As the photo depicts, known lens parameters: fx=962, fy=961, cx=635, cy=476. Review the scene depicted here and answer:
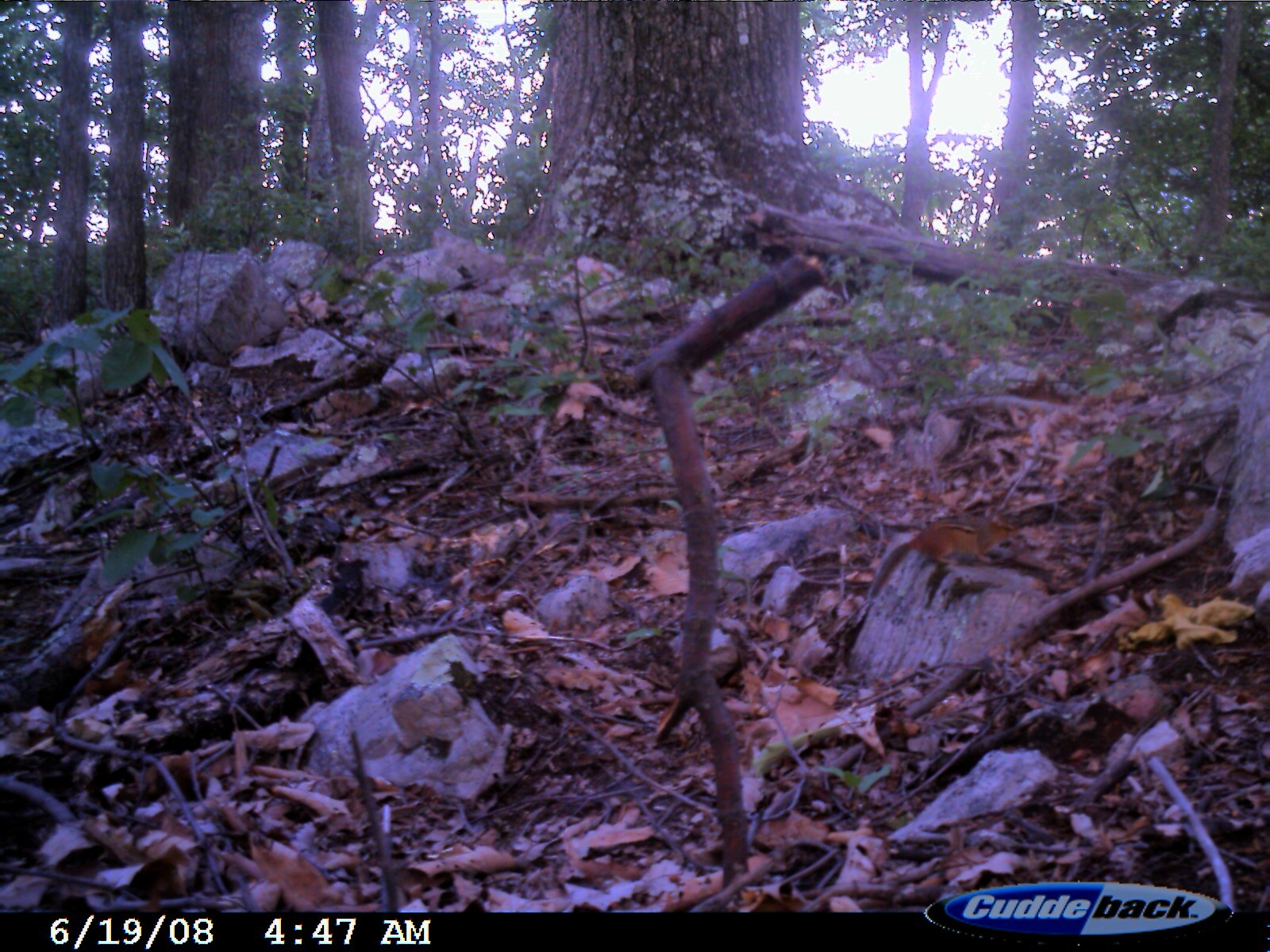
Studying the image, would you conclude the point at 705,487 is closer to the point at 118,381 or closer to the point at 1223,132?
the point at 118,381

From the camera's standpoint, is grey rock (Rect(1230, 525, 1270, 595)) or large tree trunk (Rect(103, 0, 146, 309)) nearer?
grey rock (Rect(1230, 525, 1270, 595))

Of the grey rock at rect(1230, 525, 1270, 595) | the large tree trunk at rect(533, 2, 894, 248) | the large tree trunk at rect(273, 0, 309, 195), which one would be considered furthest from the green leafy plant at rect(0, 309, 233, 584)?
the large tree trunk at rect(273, 0, 309, 195)

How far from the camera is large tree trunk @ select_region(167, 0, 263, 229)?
8047 mm

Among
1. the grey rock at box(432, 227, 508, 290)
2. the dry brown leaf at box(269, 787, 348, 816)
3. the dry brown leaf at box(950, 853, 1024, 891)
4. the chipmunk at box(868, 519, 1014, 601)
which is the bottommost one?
the dry brown leaf at box(269, 787, 348, 816)

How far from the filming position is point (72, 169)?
6.25 metres

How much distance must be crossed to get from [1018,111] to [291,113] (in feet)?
23.3

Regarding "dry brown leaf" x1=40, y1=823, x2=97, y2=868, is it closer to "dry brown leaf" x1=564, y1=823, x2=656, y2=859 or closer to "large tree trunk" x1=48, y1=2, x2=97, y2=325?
"dry brown leaf" x1=564, y1=823, x2=656, y2=859

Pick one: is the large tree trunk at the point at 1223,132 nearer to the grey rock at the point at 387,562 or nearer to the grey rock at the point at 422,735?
the grey rock at the point at 387,562

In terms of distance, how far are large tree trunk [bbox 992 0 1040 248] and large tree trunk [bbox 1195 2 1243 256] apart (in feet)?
3.92

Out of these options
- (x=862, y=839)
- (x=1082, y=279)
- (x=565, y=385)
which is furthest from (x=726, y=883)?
(x=1082, y=279)

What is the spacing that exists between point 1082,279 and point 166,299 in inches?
169

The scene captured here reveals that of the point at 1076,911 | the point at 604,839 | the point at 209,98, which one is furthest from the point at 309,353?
the point at 209,98

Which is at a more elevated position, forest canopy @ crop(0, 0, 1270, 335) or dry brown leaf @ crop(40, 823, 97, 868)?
forest canopy @ crop(0, 0, 1270, 335)

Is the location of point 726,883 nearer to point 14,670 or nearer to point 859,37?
point 14,670
